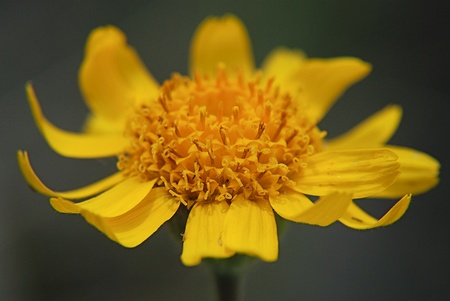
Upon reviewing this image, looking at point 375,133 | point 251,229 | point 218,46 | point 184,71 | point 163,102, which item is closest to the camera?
point 251,229

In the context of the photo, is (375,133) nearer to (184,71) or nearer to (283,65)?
(283,65)

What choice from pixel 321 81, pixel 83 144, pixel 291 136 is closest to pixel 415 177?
pixel 291 136

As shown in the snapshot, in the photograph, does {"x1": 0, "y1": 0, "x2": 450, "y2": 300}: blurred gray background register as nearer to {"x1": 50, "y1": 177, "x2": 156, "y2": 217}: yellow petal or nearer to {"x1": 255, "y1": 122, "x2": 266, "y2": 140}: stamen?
{"x1": 50, "y1": 177, "x2": 156, "y2": 217}: yellow petal

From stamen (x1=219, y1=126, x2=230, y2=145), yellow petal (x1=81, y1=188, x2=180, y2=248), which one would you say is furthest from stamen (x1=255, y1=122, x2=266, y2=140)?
yellow petal (x1=81, y1=188, x2=180, y2=248)

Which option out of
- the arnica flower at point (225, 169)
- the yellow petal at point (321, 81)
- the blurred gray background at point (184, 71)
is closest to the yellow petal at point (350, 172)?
the arnica flower at point (225, 169)

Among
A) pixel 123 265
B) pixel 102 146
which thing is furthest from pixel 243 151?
pixel 123 265

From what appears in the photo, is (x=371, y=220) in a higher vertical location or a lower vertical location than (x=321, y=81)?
lower
